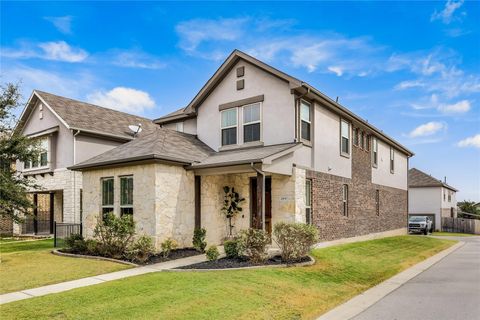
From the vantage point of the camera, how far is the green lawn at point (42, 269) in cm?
959

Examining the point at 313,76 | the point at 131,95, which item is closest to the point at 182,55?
the point at 313,76

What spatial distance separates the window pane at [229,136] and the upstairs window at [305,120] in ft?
10.1

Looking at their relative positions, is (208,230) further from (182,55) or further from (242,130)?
(182,55)

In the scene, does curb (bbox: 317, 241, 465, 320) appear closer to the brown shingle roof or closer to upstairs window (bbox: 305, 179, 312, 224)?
upstairs window (bbox: 305, 179, 312, 224)

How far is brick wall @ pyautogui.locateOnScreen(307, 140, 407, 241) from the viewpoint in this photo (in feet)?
53.8

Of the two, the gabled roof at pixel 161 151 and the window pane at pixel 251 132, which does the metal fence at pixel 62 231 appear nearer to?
the gabled roof at pixel 161 151

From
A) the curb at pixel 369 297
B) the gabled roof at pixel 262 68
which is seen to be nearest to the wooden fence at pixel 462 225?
the gabled roof at pixel 262 68

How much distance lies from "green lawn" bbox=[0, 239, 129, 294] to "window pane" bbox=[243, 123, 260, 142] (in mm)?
7437

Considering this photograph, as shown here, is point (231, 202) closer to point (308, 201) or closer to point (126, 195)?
point (308, 201)

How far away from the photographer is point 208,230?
1527cm

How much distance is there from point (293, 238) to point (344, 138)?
8.87 m

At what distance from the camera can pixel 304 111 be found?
15.6m

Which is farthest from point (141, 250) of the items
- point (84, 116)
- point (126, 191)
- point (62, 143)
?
point (84, 116)

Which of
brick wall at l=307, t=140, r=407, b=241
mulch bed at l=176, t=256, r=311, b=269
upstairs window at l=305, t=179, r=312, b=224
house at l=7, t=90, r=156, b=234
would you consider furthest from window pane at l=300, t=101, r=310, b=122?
house at l=7, t=90, r=156, b=234
